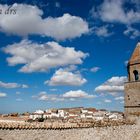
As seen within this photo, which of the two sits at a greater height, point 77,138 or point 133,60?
point 133,60

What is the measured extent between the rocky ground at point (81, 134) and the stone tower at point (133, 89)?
7.93ft

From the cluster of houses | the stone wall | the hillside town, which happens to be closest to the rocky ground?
the stone wall

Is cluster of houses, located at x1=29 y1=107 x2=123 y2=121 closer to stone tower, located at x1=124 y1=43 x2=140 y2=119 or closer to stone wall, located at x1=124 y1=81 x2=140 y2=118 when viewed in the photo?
stone wall, located at x1=124 y1=81 x2=140 y2=118

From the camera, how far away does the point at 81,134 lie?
71.2ft

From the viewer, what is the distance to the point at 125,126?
25297mm

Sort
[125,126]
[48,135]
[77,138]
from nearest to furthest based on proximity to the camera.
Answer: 1. [48,135]
2. [77,138]
3. [125,126]

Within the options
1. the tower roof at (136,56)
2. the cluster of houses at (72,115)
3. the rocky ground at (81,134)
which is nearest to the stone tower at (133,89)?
the tower roof at (136,56)

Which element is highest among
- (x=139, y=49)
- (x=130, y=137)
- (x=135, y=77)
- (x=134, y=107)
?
(x=139, y=49)

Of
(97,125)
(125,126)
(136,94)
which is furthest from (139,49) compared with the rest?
(97,125)

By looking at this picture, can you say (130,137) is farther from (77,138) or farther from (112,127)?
(77,138)

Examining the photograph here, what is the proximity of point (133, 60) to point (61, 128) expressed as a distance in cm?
1241

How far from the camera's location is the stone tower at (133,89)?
28.9 meters

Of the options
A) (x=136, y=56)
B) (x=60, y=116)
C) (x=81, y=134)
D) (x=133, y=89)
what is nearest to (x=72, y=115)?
(x=60, y=116)

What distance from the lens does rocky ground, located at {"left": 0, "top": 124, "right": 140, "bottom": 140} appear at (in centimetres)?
1855
